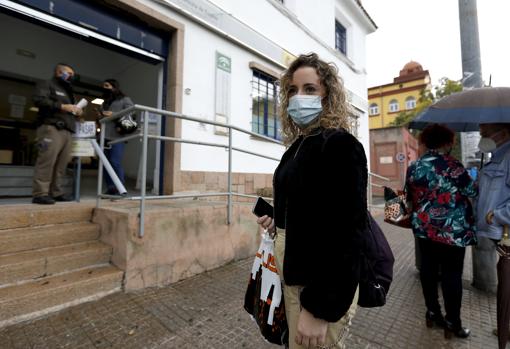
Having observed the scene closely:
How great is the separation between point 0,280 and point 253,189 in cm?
464

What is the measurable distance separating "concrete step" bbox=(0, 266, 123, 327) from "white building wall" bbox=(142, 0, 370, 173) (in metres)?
2.58

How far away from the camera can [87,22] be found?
4090 millimetres

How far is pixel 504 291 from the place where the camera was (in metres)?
2.12

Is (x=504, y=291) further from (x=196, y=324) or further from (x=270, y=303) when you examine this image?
(x=196, y=324)

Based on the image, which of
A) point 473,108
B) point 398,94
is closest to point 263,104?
point 473,108

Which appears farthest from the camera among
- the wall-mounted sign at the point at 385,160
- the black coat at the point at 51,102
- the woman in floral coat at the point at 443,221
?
the wall-mounted sign at the point at 385,160

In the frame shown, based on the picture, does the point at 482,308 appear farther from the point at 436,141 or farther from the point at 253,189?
the point at 253,189

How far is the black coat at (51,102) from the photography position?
11.5 feet

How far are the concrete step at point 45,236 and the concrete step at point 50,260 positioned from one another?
2.2 inches

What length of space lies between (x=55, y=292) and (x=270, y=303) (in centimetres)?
215

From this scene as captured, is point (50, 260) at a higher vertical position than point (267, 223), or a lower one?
lower

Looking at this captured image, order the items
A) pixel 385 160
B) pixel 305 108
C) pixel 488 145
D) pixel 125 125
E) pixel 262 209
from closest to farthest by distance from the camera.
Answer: pixel 305 108, pixel 262 209, pixel 488 145, pixel 125 125, pixel 385 160

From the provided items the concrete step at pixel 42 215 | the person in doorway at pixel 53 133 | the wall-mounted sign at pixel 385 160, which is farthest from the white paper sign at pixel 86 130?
the wall-mounted sign at pixel 385 160

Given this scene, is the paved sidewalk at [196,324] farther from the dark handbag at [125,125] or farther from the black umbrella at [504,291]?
the dark handbag at [125,125]
